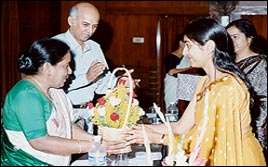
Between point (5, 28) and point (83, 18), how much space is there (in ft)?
→ 13.1

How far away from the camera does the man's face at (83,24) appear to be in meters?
3.29

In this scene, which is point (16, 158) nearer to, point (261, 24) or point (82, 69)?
point (82, 69)

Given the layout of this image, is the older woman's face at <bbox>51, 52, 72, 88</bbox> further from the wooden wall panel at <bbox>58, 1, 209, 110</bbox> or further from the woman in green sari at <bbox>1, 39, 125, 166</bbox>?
the wooden wall panel at <bbox>58, 1, 209, 110</bbox>

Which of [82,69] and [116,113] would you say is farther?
[82,69]

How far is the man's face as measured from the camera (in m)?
3.29

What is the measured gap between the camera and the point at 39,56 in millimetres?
2191

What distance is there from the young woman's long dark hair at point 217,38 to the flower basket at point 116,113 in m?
0.35

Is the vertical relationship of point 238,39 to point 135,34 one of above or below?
below

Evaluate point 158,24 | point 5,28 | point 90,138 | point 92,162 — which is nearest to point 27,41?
point 5,28

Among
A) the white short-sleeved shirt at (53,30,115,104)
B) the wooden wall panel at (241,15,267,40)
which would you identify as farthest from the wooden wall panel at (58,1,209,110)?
the white short-sleeved shirt at (53,30,115,104)

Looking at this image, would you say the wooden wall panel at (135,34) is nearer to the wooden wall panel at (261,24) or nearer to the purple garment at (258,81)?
the wooden wall panel at (261,24)

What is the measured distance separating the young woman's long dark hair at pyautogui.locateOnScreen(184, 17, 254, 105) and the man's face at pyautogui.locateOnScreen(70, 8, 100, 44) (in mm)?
1237

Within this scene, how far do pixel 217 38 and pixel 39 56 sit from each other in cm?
80

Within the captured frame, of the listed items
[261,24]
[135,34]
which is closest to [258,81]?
[261,24]
